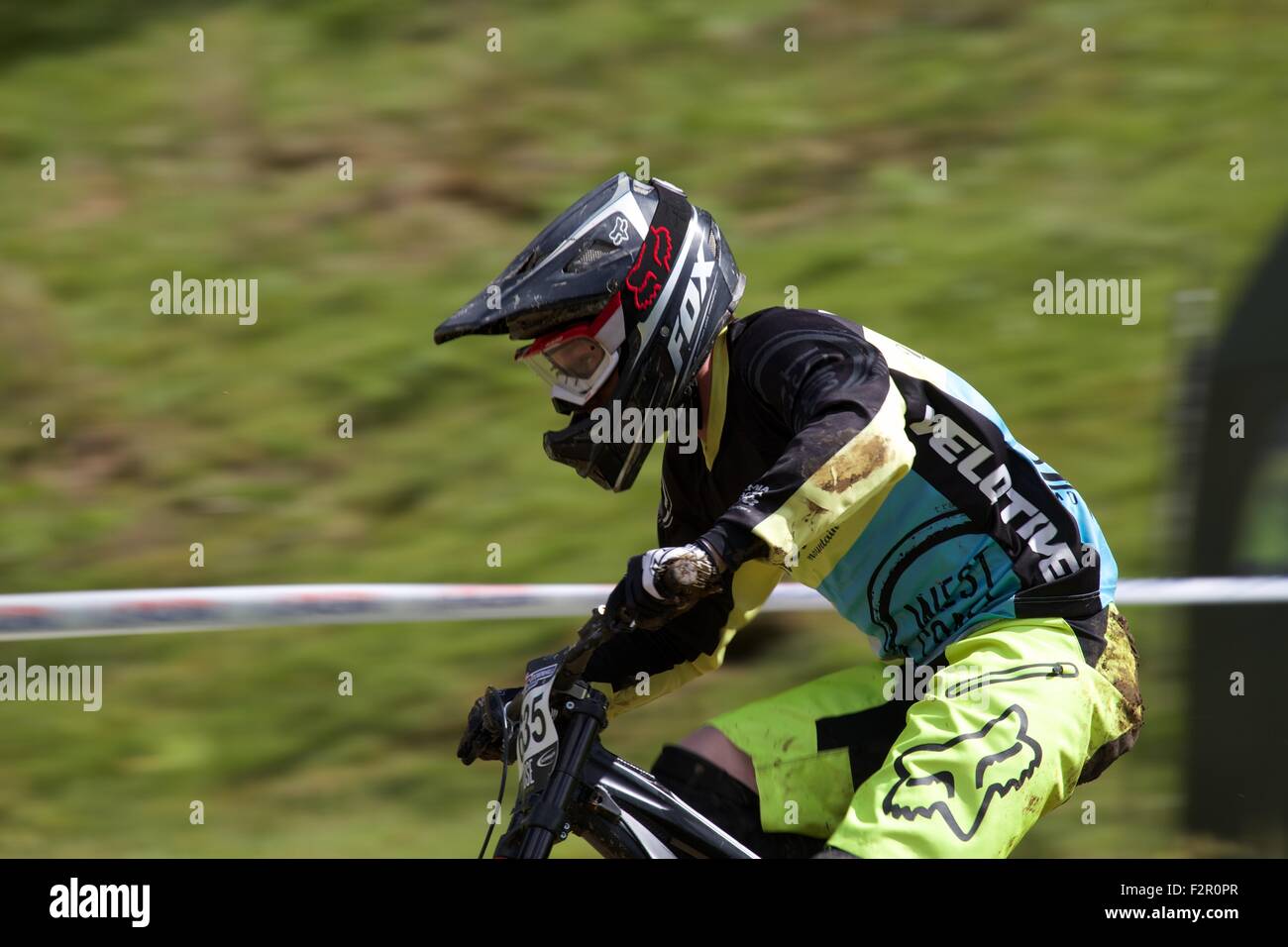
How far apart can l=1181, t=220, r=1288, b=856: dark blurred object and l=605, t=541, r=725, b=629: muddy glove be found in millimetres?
3002

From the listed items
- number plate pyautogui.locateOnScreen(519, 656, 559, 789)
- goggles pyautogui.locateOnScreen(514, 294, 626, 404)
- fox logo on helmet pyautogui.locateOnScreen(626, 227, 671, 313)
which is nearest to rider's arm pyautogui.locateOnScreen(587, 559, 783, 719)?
number plate pyautogui.locateOnScreen(519, 656, 559, 789)

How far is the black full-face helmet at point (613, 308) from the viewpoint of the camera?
3229 millimetres

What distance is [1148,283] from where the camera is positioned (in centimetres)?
795

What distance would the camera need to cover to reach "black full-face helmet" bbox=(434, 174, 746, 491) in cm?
323

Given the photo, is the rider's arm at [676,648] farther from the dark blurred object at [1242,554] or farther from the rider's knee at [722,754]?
the dark blurred object at [1242,554]

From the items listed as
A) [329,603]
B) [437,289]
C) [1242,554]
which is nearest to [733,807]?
[329,603]

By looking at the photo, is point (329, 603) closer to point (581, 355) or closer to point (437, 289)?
point (581, 355)

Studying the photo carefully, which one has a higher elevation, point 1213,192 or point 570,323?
point 1213,192

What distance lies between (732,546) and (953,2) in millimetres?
7268

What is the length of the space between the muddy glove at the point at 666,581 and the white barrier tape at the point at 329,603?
2.57 metres

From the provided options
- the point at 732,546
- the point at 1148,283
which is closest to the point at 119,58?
the point at 1148,283

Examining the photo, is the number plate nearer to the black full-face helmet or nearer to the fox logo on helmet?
the black full-face helmet

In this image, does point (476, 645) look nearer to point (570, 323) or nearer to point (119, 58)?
point (570, 323)
